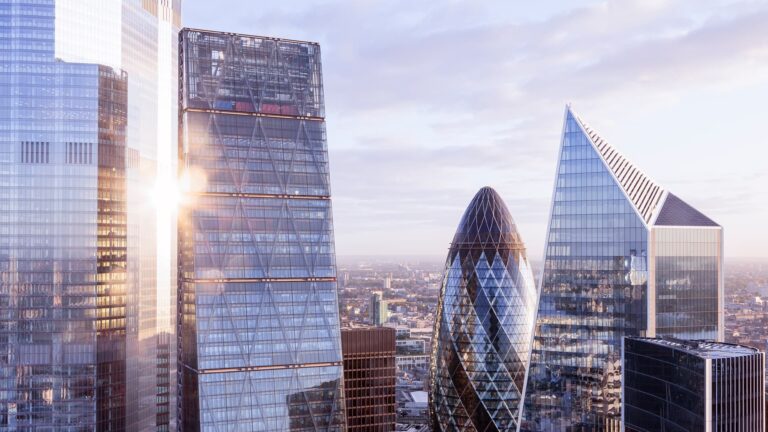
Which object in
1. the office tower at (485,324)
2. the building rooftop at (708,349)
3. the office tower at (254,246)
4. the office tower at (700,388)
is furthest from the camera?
the office tower at (485,324)

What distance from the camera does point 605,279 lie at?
9100cm

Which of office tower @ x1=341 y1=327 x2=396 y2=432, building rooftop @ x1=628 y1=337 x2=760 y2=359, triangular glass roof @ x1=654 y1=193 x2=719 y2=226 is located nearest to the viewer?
building rooftop @ x1=628 y1=337 x2=760 y2=359

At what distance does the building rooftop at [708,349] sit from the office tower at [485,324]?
5528 centimetres

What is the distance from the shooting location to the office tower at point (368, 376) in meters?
139

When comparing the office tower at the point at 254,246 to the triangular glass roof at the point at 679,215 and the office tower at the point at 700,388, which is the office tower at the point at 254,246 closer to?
the triangular glass roof at the point at 679,215

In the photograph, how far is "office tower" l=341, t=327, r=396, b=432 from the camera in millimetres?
139000

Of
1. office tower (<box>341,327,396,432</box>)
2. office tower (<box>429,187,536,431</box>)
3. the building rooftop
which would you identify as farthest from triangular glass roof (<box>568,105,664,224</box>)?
office tower (<box>341,327,396,432</box>)

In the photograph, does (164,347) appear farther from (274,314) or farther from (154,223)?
(274,314)

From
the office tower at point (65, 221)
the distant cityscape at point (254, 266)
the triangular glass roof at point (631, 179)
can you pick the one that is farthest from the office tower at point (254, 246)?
the triangular glass roof at point (631, 179)

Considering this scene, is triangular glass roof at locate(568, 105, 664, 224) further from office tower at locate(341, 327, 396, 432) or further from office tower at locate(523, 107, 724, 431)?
office tower at locate(341, 327, 396, 432)

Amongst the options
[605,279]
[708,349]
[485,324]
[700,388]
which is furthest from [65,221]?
[700,388]

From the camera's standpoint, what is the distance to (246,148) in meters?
116

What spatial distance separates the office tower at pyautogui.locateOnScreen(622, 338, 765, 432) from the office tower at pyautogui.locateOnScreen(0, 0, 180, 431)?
86512 mm

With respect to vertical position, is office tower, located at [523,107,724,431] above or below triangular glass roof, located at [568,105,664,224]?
below
